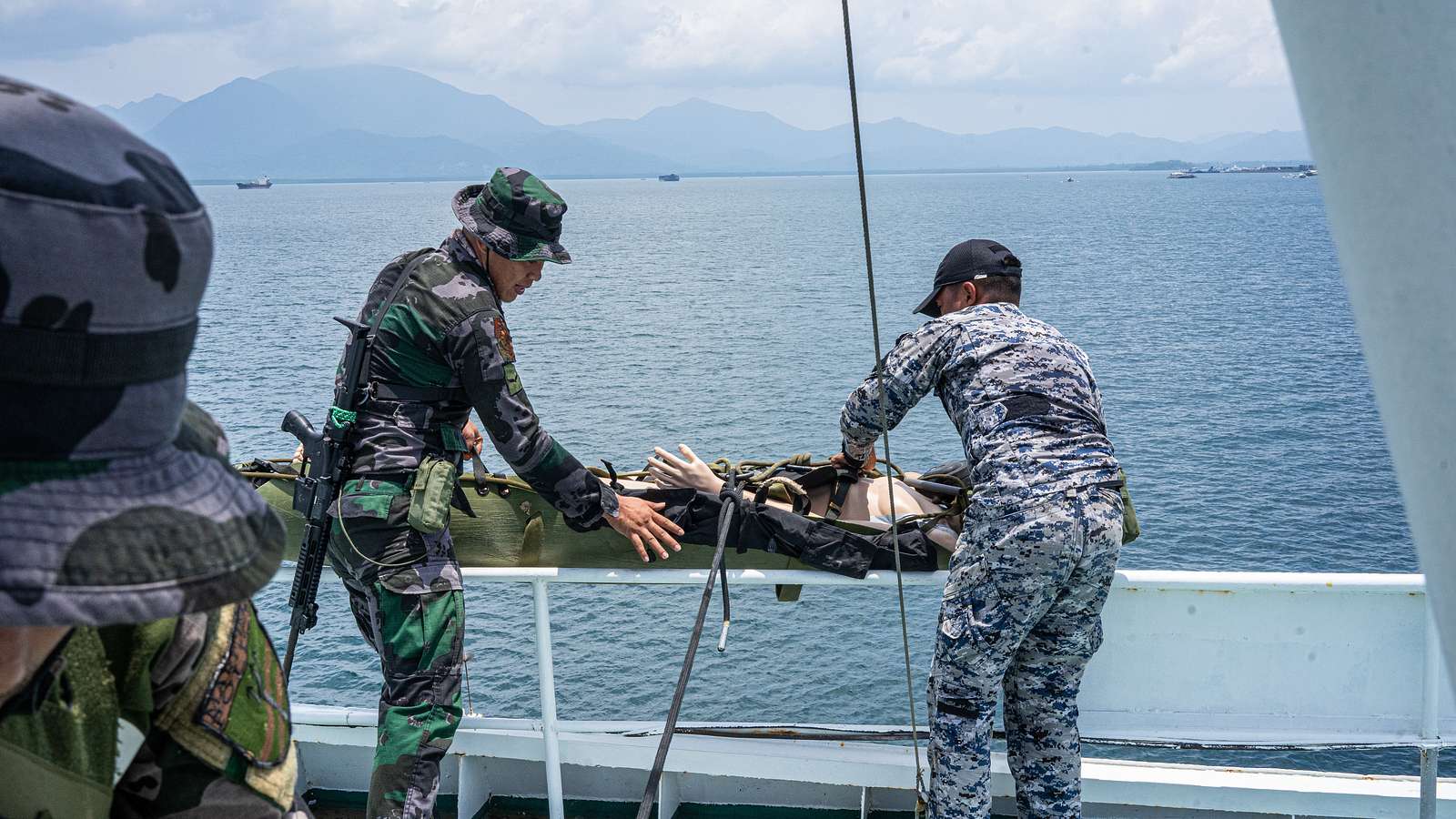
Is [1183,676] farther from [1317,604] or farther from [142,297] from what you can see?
[142,297]

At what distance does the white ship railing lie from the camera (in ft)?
13.3

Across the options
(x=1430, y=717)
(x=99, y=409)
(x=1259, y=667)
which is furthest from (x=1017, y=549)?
(x=99, y=409)

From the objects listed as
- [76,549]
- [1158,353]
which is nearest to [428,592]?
[76,549]

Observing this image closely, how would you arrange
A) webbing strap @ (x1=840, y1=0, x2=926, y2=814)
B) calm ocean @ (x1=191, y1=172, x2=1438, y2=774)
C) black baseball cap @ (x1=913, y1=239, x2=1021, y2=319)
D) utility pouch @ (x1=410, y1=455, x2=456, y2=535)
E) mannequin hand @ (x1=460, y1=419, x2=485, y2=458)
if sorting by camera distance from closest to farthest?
webbing strap @ (x1=840, y1=0, x2=926, y2=814) < utility pouch @ (x1=410, y1=455, x2=456, y2=535) < mannequin hand @ (x1=460, y1=419, x2=485, y2=458) < black baseball cap @ (x1=913, y1=239, x2=1021, y2=319) < calm ocean @ (x1=191, y1=172, x2=1438, y2=774)

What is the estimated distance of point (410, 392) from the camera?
11.7 feet

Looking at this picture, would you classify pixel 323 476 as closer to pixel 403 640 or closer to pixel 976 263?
pixel 403 640

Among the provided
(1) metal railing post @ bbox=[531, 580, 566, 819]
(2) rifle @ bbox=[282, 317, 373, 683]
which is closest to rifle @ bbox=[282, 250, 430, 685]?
(2) rifle @ bbox=[282, 317, 373, 683]

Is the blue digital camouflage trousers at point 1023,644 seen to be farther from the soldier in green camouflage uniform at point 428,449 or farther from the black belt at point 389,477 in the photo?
the black belt at point 389,477

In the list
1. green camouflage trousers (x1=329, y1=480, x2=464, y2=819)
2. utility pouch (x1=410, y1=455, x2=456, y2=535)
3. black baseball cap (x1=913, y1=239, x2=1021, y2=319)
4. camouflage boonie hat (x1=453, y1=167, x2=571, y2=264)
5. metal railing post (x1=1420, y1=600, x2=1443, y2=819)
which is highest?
camouflage boonie hat (x1=453, y1=167, x2=571, y2=264)

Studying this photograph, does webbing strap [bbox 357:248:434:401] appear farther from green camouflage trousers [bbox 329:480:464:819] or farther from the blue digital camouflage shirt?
the blue digital camouflage shirt

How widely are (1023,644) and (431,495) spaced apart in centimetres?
184

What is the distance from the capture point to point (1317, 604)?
4.12 metres

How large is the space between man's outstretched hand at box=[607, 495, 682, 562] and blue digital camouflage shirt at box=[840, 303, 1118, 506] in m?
0.75

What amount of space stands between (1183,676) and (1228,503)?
11749 millimetres
